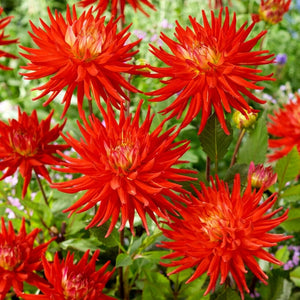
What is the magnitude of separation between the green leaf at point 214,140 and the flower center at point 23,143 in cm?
30

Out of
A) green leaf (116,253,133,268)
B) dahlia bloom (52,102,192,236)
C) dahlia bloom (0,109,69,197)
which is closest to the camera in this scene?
dahlia bloom (52,102,192,236)

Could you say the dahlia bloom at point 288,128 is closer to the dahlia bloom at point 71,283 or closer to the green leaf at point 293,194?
the green leaf at point 293,194

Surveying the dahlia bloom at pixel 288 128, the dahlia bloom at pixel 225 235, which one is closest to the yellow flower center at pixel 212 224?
the dahlia bloom at pixel 225 235

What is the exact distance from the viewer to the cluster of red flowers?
646 mm

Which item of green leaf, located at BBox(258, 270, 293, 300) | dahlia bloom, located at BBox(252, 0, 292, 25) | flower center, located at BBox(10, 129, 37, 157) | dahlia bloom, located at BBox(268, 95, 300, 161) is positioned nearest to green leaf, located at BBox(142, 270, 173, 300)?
green leaf, located at BBox(258, 270, 293, 300)

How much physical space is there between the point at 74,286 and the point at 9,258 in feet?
0.44

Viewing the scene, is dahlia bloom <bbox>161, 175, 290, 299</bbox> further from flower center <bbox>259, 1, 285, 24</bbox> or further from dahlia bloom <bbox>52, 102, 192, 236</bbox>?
flower center <bbox>259, 1, 285, 24</bbox>

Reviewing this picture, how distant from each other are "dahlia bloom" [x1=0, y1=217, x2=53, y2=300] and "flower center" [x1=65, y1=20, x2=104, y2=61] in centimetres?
32

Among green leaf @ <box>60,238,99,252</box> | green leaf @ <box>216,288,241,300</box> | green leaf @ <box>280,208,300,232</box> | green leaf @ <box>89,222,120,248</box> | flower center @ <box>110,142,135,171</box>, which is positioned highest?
flower center @ <box>110,142,135,171</box>

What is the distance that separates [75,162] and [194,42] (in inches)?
10.2

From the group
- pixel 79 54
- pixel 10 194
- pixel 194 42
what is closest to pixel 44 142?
pixel 79 54

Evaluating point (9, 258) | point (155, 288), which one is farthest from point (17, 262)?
point (155, 288)

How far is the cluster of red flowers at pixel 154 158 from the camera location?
2.12 feet

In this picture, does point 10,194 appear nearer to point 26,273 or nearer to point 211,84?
point 26,273
